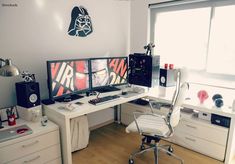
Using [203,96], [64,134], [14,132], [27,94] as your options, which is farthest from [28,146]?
[203,96]

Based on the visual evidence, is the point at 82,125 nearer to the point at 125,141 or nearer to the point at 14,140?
the point at 125,141

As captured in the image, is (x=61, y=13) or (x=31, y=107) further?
(x=61, y=13)

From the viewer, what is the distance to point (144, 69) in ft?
9.07

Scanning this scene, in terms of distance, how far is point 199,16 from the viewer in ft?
8.97

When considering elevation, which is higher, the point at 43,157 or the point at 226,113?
the point at 226,113

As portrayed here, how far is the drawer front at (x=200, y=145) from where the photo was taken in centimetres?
222

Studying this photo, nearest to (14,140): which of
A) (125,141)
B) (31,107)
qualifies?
(31,107)

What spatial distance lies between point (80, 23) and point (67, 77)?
0.85m

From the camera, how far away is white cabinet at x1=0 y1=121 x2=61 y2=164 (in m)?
1.64

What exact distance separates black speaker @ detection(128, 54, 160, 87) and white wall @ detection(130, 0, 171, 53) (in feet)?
2.00

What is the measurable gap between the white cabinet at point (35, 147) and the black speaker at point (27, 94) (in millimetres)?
213

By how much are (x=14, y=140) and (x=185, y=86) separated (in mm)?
1665

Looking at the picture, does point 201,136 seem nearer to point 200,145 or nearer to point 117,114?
point 200,145

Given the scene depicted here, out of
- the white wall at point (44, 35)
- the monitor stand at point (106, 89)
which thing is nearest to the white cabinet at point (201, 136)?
the monitor stand at point (106, 89)
